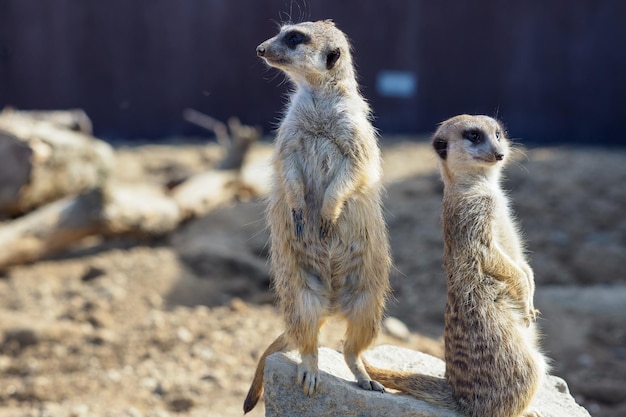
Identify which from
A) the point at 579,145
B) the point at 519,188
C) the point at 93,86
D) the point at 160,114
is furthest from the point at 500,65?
the point at 93,86

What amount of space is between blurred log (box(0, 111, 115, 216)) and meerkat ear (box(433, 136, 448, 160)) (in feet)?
12.7

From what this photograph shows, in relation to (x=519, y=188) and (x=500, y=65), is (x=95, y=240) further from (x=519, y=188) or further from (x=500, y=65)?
(x=500, y=65)

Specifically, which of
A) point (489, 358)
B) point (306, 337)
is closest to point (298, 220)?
point (306, 337)

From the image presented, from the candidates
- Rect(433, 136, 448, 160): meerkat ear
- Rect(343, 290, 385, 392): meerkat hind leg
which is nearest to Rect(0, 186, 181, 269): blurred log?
Rect(343, 290, 385, 392): meerkat hind leg

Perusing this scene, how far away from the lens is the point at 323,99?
2.98m

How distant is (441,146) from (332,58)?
1.69ft

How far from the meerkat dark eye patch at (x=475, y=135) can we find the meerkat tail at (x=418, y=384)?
0.85 meters

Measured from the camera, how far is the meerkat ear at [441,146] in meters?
2.92

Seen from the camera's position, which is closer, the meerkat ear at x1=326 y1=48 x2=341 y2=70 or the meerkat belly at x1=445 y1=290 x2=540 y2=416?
the meerkat belly at x1=445 y1=290 x2=540 y2=416

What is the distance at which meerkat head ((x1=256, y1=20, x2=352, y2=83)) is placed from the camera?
291 centimetres

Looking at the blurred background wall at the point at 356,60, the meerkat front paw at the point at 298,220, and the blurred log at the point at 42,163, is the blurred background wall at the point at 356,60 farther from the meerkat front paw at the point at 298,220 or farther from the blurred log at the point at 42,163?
the meerkat front paw at the point at 298,220

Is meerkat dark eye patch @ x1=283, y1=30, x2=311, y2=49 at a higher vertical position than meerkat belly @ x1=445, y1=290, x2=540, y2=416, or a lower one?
higher

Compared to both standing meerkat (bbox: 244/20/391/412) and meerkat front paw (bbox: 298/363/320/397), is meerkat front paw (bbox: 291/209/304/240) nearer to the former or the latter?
standing meerkat (bbox: 244/20/391/412)

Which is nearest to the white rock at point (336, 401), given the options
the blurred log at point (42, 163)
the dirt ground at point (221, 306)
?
the dirt ground at point (221, 306)
